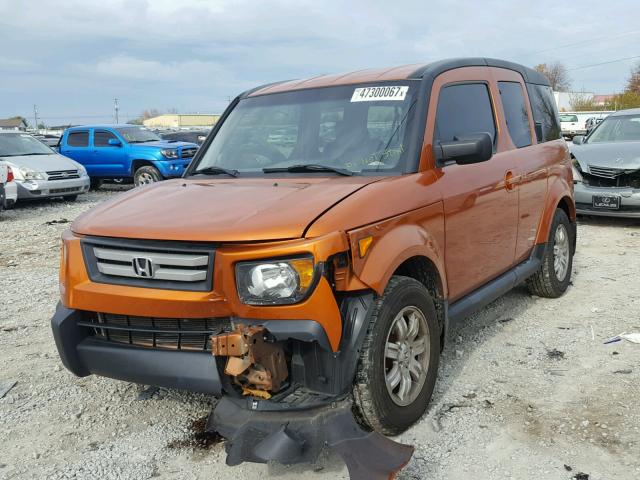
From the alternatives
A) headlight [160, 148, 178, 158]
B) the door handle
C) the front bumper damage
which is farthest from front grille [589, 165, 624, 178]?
headlight [160, 148, 178, 158]

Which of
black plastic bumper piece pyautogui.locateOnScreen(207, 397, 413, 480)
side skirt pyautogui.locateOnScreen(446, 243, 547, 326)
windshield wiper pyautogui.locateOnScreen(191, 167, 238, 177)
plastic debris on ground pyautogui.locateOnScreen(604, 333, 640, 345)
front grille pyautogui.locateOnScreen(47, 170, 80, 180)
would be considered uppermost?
windshield wiper pyautogui.locateOnScreen(191, 167, 238, 177)

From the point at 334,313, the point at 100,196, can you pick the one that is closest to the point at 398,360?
the point at 334,313

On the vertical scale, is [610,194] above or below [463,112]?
below

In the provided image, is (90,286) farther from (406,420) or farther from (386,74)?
(386,74)

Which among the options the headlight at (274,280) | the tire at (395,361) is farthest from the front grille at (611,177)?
the headlight at (274,280)

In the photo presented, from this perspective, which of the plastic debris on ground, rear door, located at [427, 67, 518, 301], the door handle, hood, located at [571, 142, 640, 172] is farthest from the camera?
hood, located at [571, 142, 640, 172]

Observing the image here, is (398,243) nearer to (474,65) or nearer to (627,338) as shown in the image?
(474,65)

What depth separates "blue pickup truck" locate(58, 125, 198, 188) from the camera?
1513cm

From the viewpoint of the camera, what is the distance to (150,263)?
110 inches

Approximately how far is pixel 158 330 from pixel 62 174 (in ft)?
37.8

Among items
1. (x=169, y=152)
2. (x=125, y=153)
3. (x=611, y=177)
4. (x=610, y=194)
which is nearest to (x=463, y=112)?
(x=610, y=194)

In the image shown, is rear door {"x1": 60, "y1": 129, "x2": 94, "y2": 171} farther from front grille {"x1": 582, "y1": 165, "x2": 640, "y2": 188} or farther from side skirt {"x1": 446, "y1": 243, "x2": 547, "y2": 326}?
side skirt {"x1": 446, "y1": 243, "x2": 547, "y2": 326}

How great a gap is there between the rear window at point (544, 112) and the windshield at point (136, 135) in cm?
1248

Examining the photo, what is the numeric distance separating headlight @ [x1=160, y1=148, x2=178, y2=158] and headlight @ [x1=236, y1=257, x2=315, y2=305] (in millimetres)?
13061
